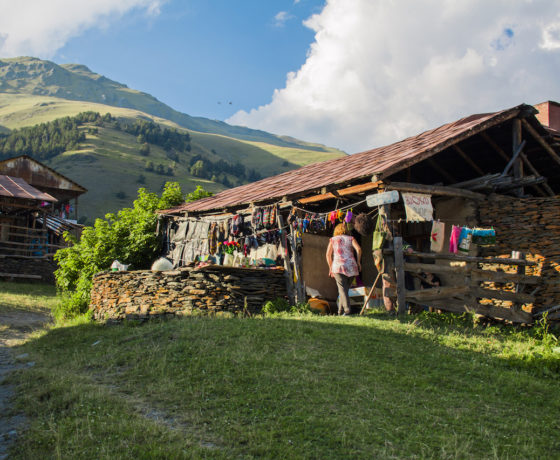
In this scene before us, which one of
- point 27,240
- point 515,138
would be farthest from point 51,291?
point 515,138

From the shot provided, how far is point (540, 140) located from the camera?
462 inches

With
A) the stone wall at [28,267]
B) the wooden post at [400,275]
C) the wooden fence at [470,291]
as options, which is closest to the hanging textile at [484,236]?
the wooden fence at [470,291]

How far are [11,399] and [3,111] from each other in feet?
527

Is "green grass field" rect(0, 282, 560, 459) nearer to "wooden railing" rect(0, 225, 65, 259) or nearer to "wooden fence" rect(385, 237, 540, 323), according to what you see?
"wooden fence" rect(385, 237, 540, 323)

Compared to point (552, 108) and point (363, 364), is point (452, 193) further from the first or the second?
point (552, 108)

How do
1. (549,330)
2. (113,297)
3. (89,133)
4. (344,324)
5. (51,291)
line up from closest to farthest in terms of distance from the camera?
(344,324), (549,330), (113,297), (51,291), (89,133)

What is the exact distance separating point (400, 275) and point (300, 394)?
15.4 feet

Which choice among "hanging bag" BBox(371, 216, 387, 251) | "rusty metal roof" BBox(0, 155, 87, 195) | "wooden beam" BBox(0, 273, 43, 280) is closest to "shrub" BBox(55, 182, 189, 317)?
"wooden beam" BBox(0, 273, 43, 280)

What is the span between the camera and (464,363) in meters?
6.51

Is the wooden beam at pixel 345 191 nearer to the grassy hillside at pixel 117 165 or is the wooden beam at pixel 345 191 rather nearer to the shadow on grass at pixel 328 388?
the shadow on grass at pixel 328 388

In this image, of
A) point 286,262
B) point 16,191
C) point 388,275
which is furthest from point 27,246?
point 388,275

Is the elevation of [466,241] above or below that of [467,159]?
below

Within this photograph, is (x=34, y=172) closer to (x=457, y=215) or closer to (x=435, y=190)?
(x=457, y=215)

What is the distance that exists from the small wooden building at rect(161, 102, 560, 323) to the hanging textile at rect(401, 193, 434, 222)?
7cm
